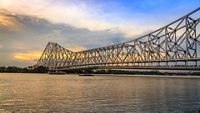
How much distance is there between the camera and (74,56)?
604 ft

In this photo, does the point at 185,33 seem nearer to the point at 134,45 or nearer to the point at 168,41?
the point at 168,41

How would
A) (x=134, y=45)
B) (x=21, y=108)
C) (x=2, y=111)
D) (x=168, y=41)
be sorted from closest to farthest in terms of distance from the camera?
(x=2, y=111) → (x=21, y=108) → (x=168, y=41) → (x=134, y=45)

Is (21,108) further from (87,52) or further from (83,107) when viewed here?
(87,52)

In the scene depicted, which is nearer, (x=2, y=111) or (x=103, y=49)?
(x=2, y=111)

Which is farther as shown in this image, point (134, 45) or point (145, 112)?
point (134, 45)

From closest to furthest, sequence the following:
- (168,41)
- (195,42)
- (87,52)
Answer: (195,42) → (168,41) → (87,52)

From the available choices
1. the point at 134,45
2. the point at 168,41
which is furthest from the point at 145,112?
the point at 134,45

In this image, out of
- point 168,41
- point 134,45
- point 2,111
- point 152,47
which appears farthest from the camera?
point 134,45

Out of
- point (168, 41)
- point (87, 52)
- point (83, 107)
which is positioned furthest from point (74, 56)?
point (83, 107)

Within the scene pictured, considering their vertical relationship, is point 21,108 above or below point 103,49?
below

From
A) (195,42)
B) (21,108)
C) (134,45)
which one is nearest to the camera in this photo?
(21,108)

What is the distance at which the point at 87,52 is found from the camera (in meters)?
178

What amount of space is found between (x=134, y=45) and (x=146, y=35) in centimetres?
1456

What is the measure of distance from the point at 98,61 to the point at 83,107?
12742cm
